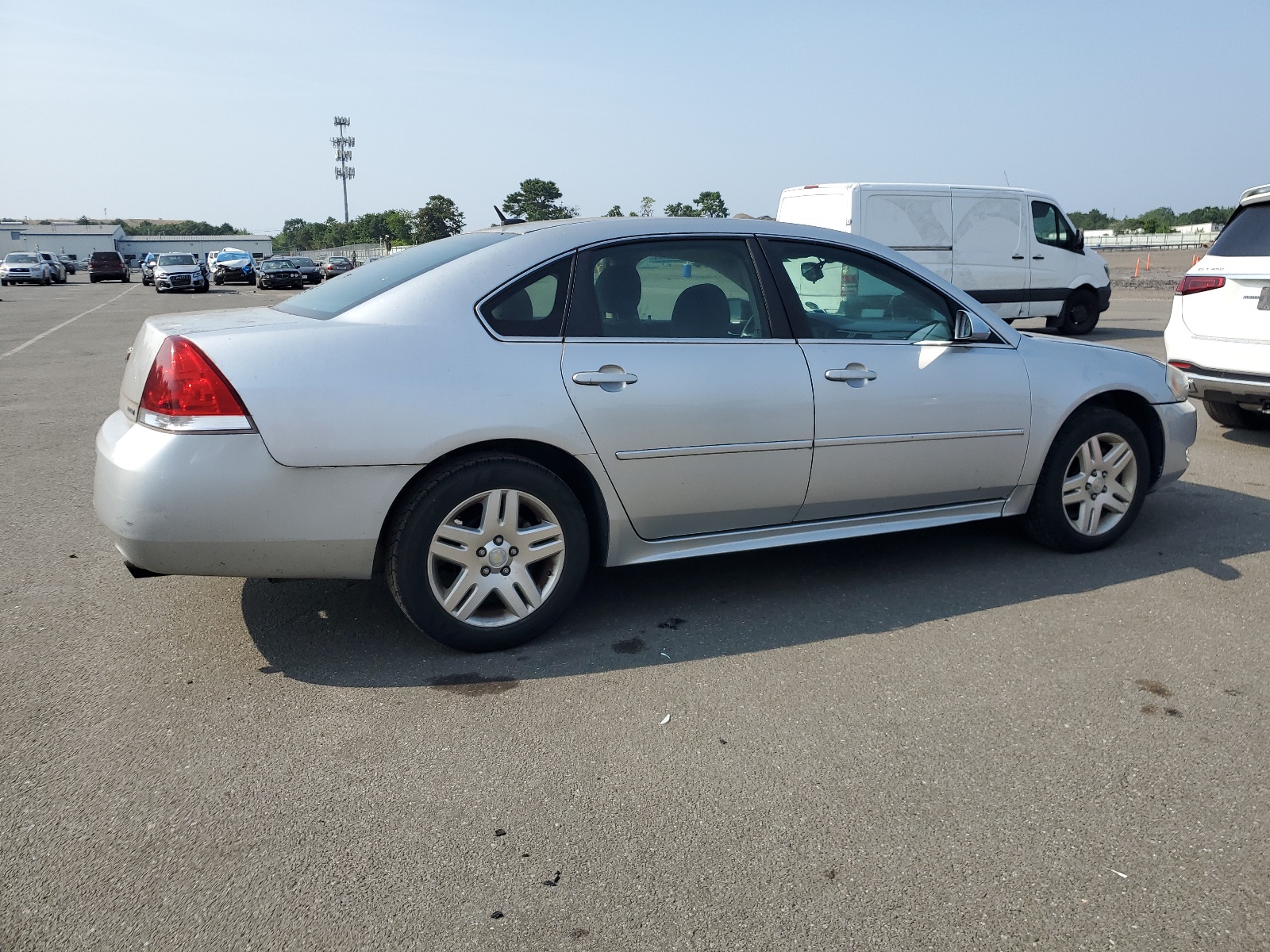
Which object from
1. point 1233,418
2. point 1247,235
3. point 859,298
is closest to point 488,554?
point 859,298

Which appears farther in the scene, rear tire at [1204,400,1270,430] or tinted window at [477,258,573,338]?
rear tire at [1204,400,1270,430]

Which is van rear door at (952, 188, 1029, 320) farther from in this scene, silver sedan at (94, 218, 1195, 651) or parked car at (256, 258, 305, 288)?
parked car at (256, 258, 305, 288)

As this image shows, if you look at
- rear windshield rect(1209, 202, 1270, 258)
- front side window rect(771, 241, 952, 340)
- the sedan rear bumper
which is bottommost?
the sedan rear bumper

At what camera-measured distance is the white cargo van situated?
43.9 ft

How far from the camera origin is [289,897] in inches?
95.0

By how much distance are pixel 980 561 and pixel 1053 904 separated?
265cm

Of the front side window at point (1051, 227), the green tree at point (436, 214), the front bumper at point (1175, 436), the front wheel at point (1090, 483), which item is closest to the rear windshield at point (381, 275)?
the front wheel at point (1090, 483)

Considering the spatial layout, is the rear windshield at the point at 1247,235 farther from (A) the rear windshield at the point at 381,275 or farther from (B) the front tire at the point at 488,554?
(B) the front tire at the point at 488,554

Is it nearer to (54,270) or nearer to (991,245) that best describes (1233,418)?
(991,245)

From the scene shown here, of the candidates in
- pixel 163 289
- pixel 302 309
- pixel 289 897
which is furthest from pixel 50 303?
pixel 289 897

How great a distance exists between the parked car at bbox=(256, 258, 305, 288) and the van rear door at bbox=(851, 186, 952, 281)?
3356 cm

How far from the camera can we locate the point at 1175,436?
5.13 meters

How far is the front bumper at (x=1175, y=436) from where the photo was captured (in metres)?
5.10

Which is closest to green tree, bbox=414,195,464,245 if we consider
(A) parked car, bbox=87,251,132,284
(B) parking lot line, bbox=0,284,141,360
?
(A) parked car, bbox=87,251,132,284
